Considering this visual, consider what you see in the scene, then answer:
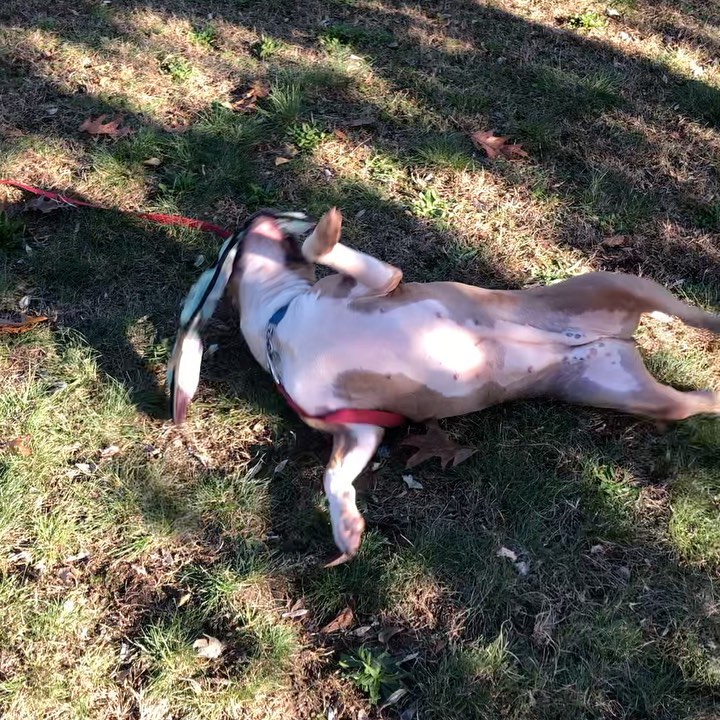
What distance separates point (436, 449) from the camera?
3234 millimetres

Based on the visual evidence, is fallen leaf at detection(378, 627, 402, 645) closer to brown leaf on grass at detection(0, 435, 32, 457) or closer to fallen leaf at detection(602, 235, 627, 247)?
brown leaf on grass at detection(0, 435, 32, 457)

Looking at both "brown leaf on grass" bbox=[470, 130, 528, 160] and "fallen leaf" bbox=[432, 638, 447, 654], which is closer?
"fallen leaf" bbox=[432, 638, 447, 654]

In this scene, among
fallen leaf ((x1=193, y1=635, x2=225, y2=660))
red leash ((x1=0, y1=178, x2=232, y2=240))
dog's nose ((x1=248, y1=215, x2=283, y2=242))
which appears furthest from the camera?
red leash ((x1=0, y1=178, x2=232, y2=240))

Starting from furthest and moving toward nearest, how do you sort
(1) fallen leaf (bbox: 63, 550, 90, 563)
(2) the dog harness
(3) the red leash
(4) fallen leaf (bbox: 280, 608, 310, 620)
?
(3) the red leash, (2) the dog harness, (1) fallen leaf (bbox: 63, 550, 90, 563), (4) fallen leaf (bbox: 280, 608, 310, 620)

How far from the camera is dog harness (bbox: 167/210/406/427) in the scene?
311 cm

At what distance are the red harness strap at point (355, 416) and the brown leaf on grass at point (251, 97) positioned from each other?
8.51 feet

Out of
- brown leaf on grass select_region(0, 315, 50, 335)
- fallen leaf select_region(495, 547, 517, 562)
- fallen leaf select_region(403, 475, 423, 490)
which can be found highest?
fallen leaf select_region(495, 547, 517, 562)

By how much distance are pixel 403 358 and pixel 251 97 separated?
289 cm

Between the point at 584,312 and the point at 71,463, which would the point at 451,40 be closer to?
the point at 584,312

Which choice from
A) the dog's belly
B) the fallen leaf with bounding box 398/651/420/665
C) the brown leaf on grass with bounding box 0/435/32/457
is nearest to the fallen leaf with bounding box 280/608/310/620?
the fallen leaf with bounding box 398/651/420/665

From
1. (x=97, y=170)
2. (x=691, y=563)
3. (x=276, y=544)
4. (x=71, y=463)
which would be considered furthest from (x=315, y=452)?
(x=97, y=170)

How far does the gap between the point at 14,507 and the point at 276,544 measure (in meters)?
1.13

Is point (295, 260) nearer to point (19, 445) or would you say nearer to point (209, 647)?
point (19, 445)

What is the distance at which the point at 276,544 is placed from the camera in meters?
3.09
